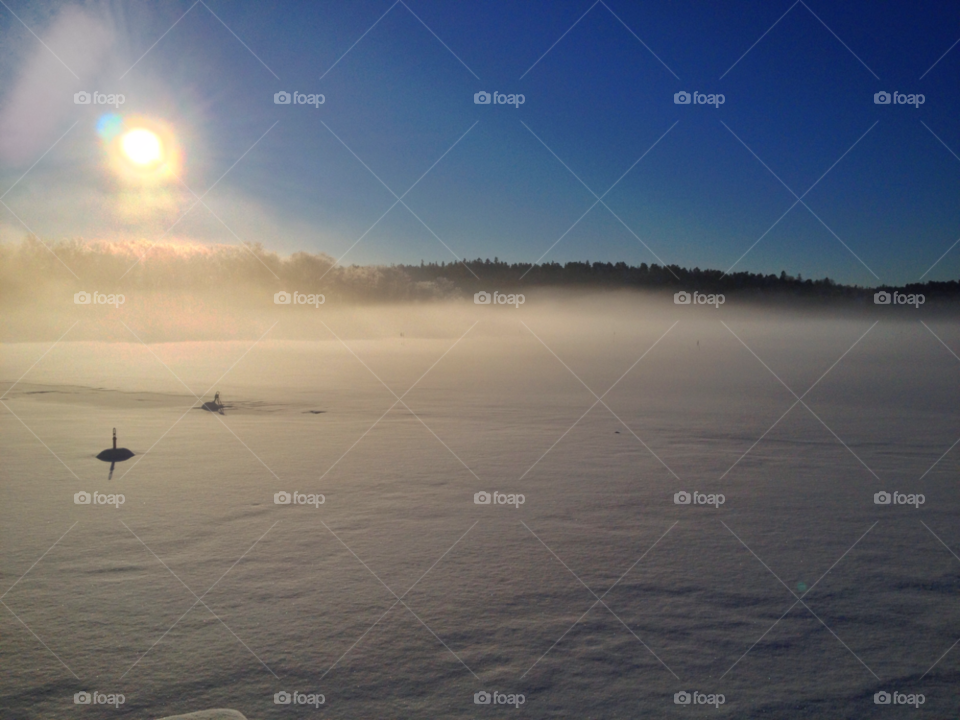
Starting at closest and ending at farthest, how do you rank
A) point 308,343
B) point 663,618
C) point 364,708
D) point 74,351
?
point 364,708 < point 663,618 < point 74,351 < point 308,343

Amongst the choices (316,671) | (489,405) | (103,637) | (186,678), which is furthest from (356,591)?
(489,405)

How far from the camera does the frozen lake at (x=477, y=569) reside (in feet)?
→ 9.84

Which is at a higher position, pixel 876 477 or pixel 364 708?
pixel 876 477

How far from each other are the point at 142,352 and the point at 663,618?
2973cm

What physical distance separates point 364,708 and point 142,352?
29.5m

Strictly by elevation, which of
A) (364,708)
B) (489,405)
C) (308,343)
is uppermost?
(308,343)

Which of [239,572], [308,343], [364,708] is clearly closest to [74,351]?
[308,343]

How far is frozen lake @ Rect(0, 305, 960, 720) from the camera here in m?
3.00

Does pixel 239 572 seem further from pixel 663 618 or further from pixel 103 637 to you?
pixel 663 618

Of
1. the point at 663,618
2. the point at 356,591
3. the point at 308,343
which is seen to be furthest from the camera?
the point at 308,343

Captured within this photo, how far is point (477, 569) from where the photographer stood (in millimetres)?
4332

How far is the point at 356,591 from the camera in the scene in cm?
395

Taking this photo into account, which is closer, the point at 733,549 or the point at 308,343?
the point at 733,549

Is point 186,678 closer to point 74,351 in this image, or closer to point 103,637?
point 103,637
